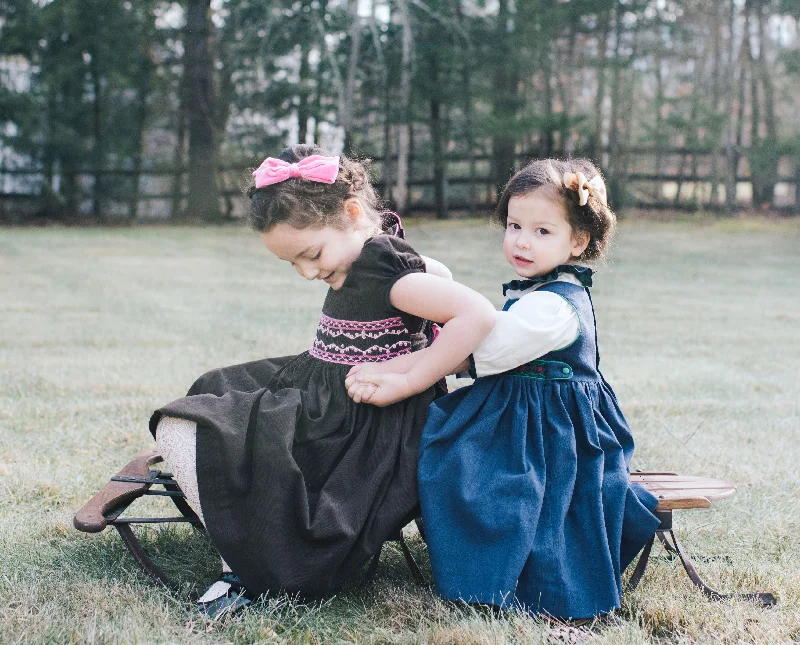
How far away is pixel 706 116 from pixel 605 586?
18384 millimetres

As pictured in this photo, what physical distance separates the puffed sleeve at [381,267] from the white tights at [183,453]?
55 centimetres

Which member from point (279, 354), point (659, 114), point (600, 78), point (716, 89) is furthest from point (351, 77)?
point (279, 354)

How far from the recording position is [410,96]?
19578mm

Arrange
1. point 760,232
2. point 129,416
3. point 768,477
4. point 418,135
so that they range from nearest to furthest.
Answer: point 768,477 < point 129,416 < point 760,232 < point 418,135

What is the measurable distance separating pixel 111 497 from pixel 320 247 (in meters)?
0.86

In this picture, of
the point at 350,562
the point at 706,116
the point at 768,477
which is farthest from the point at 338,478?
the point at 706,116

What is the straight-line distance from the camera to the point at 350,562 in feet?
7.29

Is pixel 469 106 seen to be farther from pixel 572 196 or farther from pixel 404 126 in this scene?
pixel 572 196

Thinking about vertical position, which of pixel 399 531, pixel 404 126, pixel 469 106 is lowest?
pixel 399 531

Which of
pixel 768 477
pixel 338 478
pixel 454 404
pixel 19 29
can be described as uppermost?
pixel 19 29

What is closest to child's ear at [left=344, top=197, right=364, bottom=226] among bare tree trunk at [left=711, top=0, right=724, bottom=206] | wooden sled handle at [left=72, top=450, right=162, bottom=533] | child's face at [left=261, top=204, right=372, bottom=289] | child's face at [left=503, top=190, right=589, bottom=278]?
child's face at [left=261, top=204, right=372, bottom=289]

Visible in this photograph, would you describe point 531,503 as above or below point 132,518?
above

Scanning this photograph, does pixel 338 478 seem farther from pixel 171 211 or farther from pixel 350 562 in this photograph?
pixel 171 211

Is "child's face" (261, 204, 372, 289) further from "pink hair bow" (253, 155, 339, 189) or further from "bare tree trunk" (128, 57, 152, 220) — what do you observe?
"bare tree trunk" (128, 57, 152, 220)
